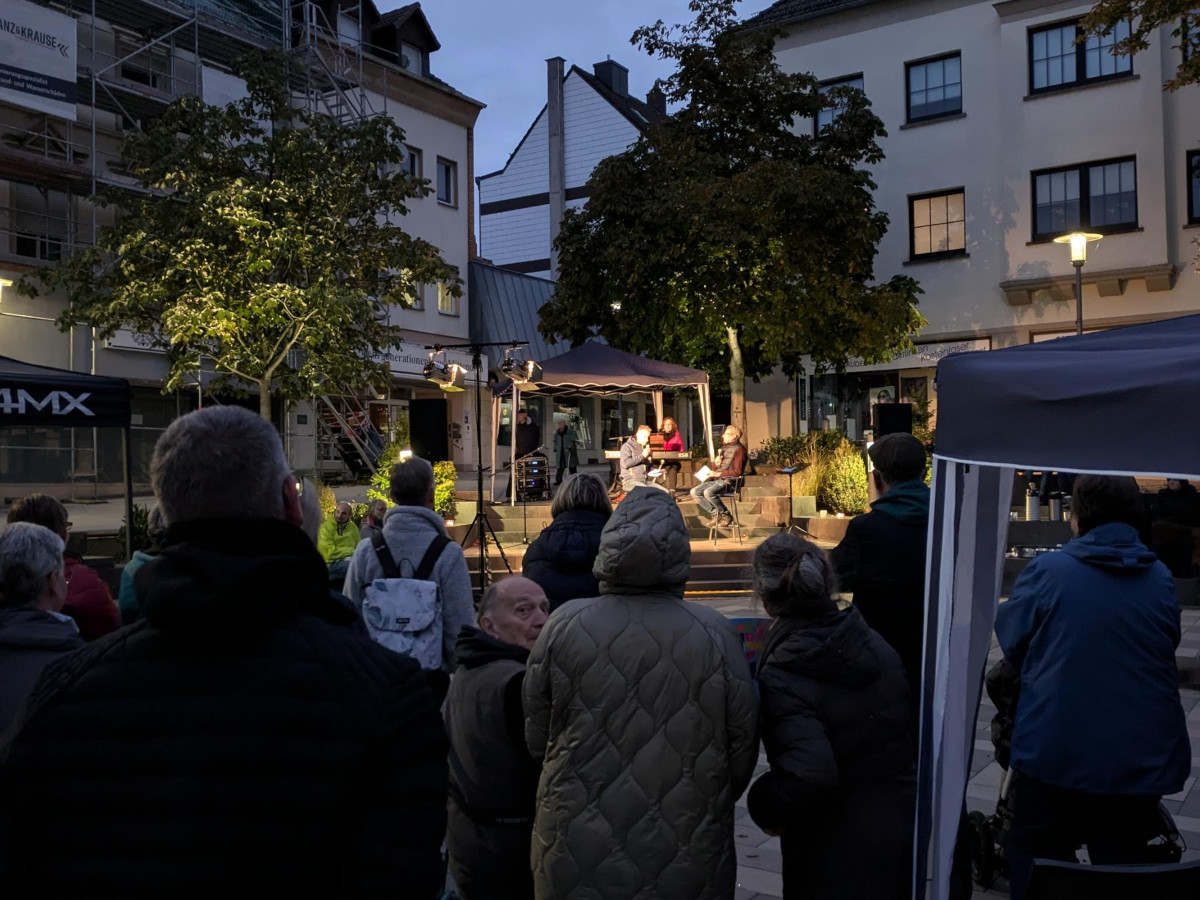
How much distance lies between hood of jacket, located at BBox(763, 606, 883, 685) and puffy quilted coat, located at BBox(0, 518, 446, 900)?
1564 mm

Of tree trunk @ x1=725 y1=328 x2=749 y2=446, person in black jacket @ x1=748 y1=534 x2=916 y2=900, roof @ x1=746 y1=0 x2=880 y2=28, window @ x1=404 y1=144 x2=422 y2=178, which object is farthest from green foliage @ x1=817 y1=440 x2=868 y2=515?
window @ x1=404 y1=144 x2=422 y2=178

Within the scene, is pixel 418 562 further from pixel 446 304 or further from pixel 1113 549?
pixel 446 304

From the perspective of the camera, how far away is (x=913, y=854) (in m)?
2.95

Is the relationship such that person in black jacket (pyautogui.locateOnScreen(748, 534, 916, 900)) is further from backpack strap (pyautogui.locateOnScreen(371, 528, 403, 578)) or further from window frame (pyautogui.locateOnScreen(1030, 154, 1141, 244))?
window frame (pyautogui.locateOnScreen(1030, 154, 1141, 244))

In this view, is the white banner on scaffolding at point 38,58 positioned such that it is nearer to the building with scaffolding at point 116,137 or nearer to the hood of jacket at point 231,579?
the building with scaffolding at point 116,137

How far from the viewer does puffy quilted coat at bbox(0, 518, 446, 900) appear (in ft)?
4.64

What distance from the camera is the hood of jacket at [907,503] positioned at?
427 cm

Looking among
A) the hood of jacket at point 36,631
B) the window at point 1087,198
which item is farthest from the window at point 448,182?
the hood of jacket at point 36,631

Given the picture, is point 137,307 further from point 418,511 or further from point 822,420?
point 822,420

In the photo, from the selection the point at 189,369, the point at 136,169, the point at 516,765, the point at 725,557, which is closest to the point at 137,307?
the point at 189,369

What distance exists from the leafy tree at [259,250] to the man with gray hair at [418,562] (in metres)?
11.8

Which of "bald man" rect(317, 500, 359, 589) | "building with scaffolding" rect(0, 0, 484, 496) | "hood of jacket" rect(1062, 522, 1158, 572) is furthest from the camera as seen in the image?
"building with scaffolding" rect(0, 0, 484, 496)

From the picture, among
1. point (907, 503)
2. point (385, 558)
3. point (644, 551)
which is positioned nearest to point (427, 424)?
point (385, 558)

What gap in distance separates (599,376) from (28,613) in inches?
552
